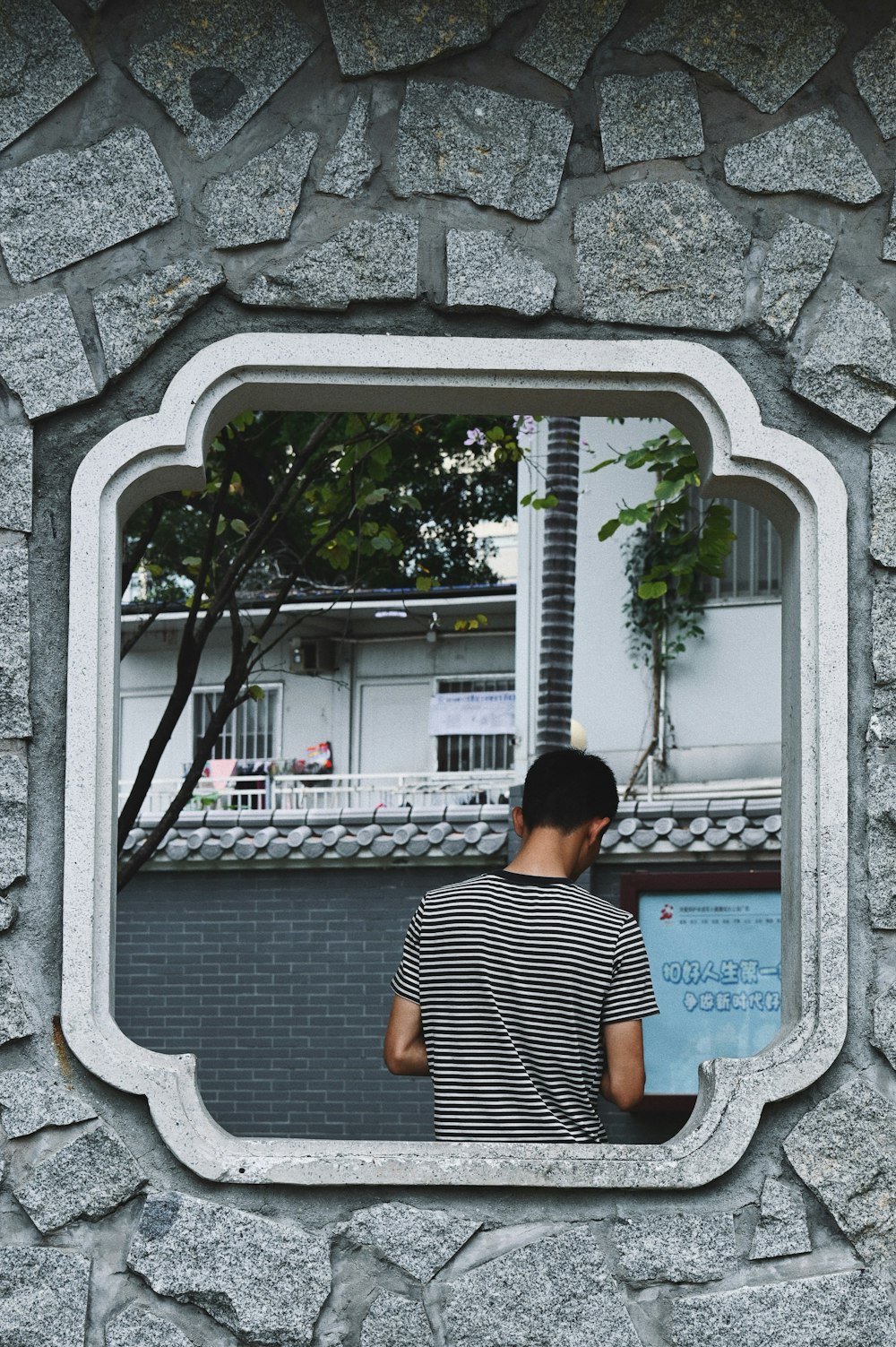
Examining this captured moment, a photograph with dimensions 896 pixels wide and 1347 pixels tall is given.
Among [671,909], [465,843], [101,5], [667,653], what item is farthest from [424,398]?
[667,653]

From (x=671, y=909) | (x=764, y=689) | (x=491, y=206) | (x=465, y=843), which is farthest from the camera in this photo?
(x=764, y=689)

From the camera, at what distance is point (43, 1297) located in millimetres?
2734

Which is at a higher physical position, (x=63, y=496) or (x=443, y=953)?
(x=63, y=496)

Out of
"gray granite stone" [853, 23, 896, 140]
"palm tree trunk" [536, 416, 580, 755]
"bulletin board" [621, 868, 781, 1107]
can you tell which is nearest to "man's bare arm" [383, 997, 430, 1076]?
"gray granite stone" [853, 23, 896, 140]

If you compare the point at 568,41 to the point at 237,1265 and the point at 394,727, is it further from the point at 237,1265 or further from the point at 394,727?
the point at 394,727

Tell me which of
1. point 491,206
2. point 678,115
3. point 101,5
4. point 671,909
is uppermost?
point 101,5

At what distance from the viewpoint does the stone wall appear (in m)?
2.79

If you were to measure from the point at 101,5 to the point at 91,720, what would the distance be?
1374 millimetres

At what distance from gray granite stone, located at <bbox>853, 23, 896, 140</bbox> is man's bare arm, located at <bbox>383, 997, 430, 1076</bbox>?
1889 millimetres

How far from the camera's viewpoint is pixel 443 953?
9.64ft

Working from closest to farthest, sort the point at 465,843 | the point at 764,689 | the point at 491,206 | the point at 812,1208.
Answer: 1. the point at 812,1208
2. the point at 491,206
3. the point at 465,843
4. the point at 764,689

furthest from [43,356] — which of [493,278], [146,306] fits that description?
[493,278]

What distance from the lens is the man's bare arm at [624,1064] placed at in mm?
2844

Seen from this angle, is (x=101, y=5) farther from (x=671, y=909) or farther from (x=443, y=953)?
(x=671, y=909)
